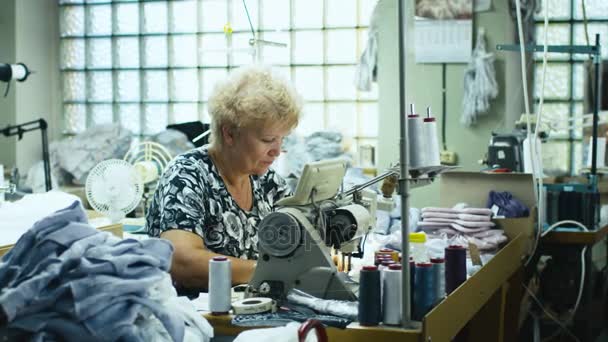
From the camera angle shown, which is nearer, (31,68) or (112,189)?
(112,189)

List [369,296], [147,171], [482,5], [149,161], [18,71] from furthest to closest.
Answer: [149,161], [482,5], [147,171], [18,71], [369,296]

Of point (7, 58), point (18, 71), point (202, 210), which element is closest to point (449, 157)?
point (18, 71)

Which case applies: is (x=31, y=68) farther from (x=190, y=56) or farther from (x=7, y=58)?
(x=190, y=56)

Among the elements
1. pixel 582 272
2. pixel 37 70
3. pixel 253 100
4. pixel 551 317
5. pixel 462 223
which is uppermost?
pixel 37 70

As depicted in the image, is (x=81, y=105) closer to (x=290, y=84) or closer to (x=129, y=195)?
(x=129, y=195)

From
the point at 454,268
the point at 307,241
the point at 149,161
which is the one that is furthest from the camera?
the point at 149,161

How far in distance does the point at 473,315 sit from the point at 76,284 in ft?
4.13

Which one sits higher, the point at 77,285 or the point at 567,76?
the point at 567,76

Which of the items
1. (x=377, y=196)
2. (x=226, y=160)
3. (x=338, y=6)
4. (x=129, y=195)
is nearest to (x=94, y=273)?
(x=377, y=196)

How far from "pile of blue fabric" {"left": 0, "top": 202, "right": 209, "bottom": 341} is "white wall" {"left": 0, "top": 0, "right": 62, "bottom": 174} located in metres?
5.08

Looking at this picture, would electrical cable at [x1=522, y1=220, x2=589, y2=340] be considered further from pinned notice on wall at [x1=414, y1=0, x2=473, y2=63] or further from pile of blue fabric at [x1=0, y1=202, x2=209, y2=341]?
pile of blue fabric at [x1=0, y1=202, x2=209, y2=341]

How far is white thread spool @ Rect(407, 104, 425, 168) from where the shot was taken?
1697 mm

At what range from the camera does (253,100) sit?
2387mm

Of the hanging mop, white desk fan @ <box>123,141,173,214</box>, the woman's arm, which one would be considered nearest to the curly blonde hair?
the woman's arm
